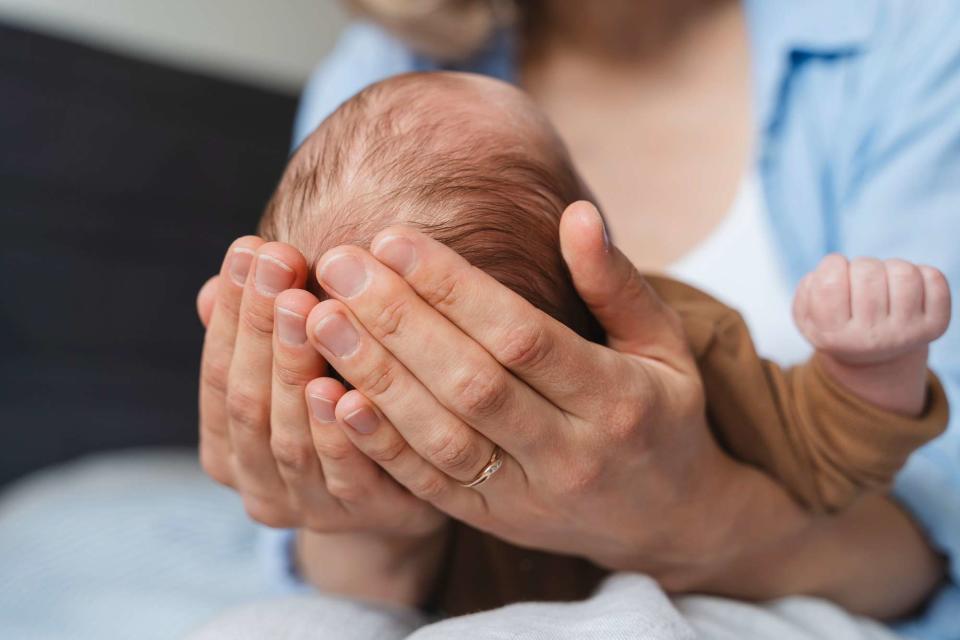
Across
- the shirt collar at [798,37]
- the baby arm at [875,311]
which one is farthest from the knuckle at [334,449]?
the shirt collar at [798,37]

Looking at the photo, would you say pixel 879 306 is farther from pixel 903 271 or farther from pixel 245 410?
pixel 245 410

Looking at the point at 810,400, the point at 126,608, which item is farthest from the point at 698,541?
the point at 126,608

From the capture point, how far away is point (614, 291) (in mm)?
570

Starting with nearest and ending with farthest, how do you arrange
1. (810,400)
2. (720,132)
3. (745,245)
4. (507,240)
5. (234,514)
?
1. (507,240)
2. (810,400)
3. (745,245)
4. (720,132)
5. (234,514)

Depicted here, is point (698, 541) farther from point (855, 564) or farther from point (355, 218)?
point (355, 218)

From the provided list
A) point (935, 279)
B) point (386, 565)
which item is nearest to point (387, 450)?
point (386, 565)

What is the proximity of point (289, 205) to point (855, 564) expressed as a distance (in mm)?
558

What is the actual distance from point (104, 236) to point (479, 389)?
4.40 feet

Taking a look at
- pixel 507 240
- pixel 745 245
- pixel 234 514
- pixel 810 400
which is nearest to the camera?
pixel 507 240

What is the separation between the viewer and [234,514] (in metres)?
1.37

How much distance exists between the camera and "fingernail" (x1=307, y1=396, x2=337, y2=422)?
541mm

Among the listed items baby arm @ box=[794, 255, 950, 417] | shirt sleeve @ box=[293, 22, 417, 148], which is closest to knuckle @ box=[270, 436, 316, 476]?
baby arm @ box=[794, 255, 950, 417]

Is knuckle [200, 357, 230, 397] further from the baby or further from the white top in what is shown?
the white top

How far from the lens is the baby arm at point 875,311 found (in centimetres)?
59
